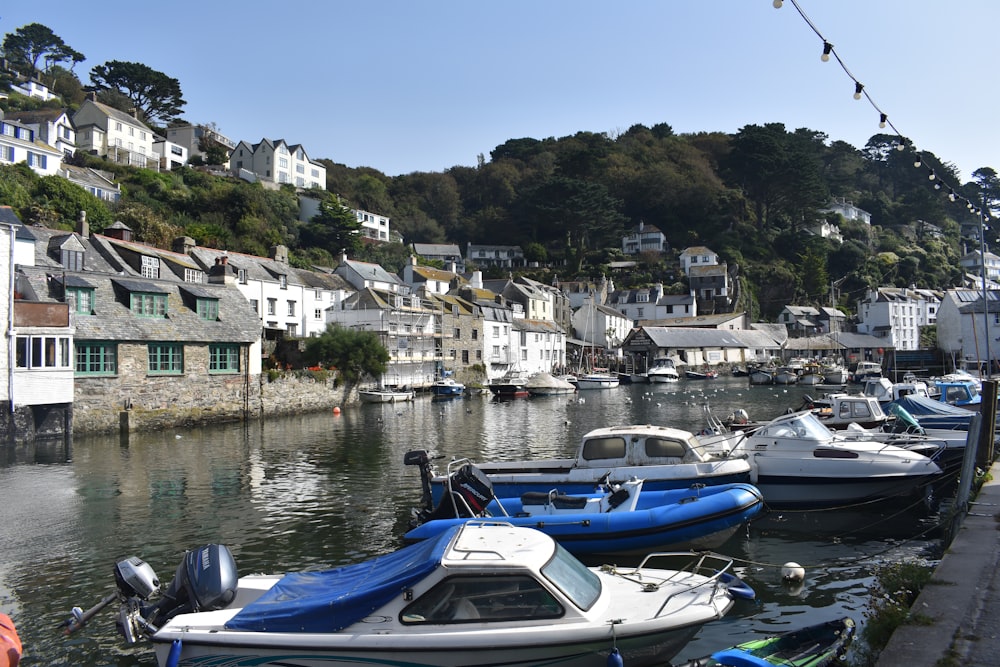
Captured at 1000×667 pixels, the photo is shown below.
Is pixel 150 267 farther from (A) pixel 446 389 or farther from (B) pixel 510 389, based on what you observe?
(B) pixel 510 389

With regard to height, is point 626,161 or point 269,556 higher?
point 626,161

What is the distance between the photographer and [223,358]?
1633 inches

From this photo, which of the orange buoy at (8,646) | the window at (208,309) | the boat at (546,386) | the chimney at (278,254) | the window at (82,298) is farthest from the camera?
the boat at (546,386)

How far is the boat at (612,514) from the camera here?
13.5m

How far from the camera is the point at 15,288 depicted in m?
32.6

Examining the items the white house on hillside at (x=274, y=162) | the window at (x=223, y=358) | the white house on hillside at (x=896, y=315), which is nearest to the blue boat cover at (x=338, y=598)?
the window at (x=223, y=358)

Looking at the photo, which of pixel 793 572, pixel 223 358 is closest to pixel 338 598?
pixel 793 572

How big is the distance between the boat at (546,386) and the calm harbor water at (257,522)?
30.2 metres

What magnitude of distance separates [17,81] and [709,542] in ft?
404

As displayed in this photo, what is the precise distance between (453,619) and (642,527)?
6.09 m

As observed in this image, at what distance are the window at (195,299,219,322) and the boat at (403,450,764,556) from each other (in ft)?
99.7

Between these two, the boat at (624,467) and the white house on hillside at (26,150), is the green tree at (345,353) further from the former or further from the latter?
the white house on hillside at (26,150)

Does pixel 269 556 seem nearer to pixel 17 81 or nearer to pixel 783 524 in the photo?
pixel 783 524

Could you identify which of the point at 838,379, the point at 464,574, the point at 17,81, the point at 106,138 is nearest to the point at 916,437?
the point at 464,574
